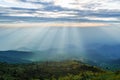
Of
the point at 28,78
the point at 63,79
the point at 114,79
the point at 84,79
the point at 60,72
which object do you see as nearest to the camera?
the point at 114,79

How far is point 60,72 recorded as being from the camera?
600 ft

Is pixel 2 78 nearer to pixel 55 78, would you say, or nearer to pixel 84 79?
pixel 55 78

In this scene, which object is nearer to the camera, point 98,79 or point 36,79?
point 98,79

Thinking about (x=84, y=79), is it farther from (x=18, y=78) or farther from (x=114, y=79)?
(x=18, y=78)

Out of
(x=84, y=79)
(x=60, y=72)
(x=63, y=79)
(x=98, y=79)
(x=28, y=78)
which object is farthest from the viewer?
(x=60, y=72)

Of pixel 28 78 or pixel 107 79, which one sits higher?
pixel 107 79

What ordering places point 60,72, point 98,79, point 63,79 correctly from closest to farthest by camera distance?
point 98,79
point 63,79
point 60,72

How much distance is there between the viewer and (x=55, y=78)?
155000 millimetres

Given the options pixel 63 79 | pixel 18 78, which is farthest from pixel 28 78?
pixel 63 79

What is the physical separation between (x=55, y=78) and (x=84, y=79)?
22890mm

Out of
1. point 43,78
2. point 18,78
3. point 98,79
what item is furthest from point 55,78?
point 98,79

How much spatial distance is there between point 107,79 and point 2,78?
5476 cm

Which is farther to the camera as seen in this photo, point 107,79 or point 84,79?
point 84,79

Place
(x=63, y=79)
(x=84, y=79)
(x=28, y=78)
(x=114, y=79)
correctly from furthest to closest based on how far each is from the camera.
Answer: (x=28, y=78)
(x=63, y=79)
(x=84, y=79)
(x=114, y=79)
